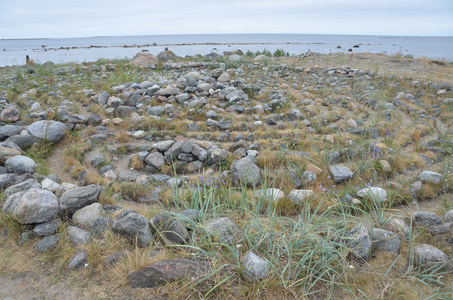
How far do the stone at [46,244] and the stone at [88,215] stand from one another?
293 millimetres

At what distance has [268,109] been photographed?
25.5 ft

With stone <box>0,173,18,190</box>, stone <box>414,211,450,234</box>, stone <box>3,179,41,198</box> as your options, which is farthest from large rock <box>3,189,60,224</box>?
stone <box>414,211,450,234</box>

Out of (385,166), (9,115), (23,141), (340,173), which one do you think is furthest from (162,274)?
(9,115)

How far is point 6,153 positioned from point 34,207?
2.32 m

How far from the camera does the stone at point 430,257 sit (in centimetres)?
262

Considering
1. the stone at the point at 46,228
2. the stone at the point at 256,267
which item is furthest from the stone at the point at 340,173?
the stone at the point at 46,228

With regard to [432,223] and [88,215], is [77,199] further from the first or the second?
[432,223]

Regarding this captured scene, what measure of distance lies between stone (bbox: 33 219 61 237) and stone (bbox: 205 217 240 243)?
5.04 feet

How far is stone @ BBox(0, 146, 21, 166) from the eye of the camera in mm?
4695

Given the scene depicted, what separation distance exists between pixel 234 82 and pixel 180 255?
795 centimetres

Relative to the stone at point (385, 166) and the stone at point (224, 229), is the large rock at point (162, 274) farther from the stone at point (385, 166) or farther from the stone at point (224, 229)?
the stone at point (385, 166)

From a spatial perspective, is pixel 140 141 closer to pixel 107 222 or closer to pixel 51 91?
pixel 107 222

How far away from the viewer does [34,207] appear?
308 cm

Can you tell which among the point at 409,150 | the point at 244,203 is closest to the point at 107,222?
the point at 244,203
